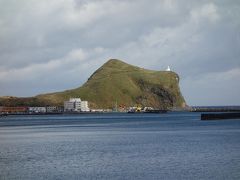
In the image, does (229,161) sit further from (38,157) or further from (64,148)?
Answer: (64,148)

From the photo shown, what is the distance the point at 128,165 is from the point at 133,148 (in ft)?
58.9

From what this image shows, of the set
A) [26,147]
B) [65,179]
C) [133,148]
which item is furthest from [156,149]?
[65,179]

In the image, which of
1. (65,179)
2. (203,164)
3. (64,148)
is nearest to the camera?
(65,179)

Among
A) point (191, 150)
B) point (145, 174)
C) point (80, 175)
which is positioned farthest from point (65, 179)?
point (191, 150)

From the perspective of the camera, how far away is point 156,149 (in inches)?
2484

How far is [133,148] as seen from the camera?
216 ft

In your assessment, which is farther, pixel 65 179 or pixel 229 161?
pixel 229 161

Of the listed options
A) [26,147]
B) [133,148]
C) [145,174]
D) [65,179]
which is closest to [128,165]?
[145,174]

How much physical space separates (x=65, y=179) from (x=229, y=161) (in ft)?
52.5

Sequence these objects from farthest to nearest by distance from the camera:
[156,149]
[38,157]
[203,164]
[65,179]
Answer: [156,149], [38,157], [203,164], [65,179]

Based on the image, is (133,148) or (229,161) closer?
(229,161)

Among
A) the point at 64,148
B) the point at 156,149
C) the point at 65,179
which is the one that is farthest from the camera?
the point at 64,148

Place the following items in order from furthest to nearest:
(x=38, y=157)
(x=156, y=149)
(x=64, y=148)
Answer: (x=64, y=148) → (x=156, y=149) → (x=38, y=157)

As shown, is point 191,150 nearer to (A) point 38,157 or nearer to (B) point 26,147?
(A) point 38,157
